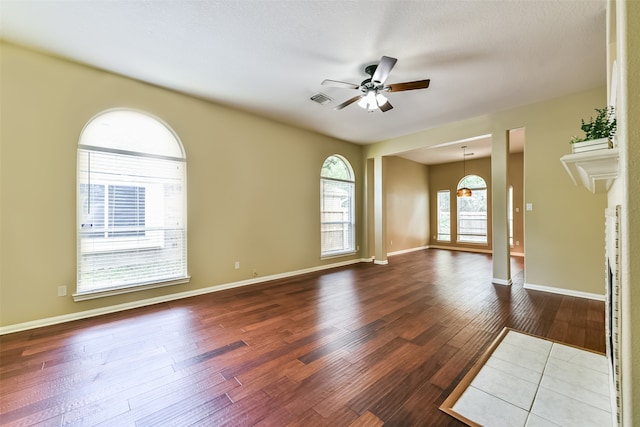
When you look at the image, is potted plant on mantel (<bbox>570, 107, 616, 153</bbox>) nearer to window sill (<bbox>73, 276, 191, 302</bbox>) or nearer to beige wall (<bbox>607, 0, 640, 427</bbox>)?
beige wall (<bbox>607, 0, 640, 427</bbox>)

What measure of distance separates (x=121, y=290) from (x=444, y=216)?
9.26m

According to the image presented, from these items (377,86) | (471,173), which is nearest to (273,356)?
(377,86)

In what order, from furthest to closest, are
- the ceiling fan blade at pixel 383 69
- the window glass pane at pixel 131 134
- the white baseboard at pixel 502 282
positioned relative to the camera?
the white baseboard at pixel 502 282
the window glass pane at pixel 131 134
the ceiling fan blade at pixel 383 69

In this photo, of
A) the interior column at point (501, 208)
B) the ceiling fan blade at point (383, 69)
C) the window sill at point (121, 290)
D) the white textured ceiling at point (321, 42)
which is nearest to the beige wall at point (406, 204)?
the interior column at point (501, 208)

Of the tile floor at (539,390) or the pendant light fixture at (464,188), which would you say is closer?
the tile floor at (539,390)

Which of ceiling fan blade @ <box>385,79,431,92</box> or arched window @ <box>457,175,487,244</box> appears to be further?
arched window @ <box>457,175,487,244</box>

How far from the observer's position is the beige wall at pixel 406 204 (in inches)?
314

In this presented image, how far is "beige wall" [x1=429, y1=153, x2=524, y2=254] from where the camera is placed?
7.52 m

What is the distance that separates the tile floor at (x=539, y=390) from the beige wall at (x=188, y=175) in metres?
3.67

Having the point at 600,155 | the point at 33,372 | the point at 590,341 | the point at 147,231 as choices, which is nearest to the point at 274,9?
the point at 600,155

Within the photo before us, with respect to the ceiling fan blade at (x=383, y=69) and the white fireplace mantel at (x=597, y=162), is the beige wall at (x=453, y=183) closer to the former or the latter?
the ceiling fan blade at (x=383, y=69)

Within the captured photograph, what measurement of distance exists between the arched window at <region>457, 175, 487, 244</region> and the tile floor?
22.6 ft

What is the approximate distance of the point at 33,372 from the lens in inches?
80.7

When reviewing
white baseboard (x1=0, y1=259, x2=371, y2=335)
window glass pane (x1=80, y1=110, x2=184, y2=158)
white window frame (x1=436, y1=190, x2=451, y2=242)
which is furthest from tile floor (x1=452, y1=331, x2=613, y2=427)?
white window frame (x1=436, y1=190, x2=451, y2=242)
